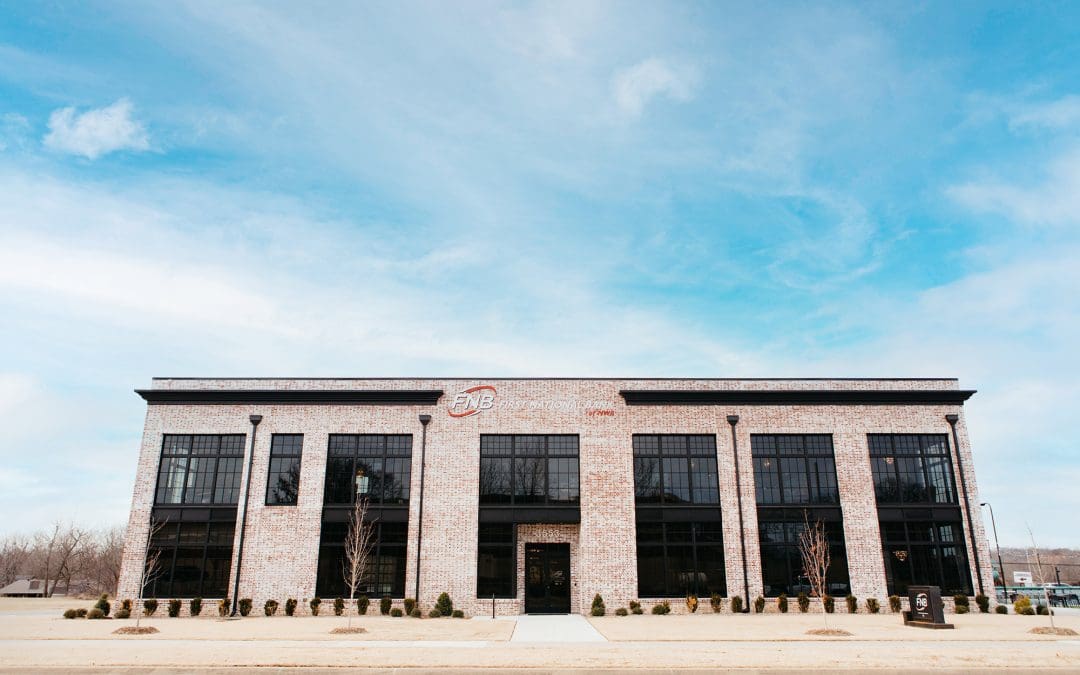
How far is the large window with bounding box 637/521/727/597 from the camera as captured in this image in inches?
1131

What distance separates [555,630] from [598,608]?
243 inches

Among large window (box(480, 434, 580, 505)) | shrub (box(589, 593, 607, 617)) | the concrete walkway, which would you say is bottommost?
the concrete walkway

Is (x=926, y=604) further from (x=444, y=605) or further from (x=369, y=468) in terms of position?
(x=369, y=468)

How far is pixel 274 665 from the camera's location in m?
14.7

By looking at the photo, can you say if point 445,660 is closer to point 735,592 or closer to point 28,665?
point 28,665

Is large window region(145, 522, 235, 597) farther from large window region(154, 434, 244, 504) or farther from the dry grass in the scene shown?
the dry grass

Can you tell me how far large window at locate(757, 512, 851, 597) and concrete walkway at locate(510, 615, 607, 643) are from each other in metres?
8.54

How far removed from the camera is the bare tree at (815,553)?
1094 inches

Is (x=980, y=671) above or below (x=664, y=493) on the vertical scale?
below

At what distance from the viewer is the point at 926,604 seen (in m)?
22.6

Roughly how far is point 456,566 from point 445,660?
44.2ft

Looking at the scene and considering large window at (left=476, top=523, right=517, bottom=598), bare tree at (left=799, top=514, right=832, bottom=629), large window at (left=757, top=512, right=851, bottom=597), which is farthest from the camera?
large window at (left=757, top=512, right=851, bottom=597)

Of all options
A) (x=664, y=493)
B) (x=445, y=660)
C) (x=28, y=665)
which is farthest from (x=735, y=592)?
(x=28, y=665)

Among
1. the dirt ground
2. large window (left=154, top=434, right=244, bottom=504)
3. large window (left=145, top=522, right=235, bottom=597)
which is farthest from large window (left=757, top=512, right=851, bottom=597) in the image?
large window (left=154, top=434, right=244, bottom=504)
